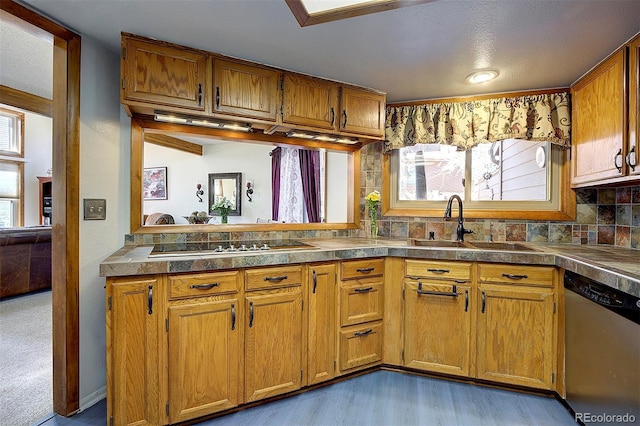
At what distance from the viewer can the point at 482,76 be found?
2.16 metres

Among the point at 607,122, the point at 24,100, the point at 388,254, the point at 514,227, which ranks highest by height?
the point at 24,100

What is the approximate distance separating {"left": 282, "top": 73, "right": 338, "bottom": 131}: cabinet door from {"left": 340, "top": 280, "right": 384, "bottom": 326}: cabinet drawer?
117 cm

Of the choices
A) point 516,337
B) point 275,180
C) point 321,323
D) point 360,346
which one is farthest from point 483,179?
point 275,180

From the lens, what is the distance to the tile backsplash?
2156 millimetres

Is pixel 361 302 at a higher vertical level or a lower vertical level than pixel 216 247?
lower

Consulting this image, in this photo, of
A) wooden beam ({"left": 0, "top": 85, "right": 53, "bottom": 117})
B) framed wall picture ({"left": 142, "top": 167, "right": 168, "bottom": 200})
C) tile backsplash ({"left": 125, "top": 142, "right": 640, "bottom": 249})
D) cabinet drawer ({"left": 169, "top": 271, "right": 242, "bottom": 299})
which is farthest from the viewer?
framed wall picture ({"left": 142, "top": 167, "right": 168, "bottom": 200})

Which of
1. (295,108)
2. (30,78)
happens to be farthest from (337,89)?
(30,78)

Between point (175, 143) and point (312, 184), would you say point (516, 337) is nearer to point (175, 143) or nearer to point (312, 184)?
point (312, 184)

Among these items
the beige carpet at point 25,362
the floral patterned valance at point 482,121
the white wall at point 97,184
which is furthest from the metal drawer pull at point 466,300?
the beige carpet at point 25,362

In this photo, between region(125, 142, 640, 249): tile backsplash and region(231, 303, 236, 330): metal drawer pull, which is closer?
region(231, 303, 236, 330): metal drawer pull

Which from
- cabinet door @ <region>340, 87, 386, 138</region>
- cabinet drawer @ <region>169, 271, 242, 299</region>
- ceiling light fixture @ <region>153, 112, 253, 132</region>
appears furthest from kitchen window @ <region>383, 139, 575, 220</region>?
cabinet drawer @ <region>169, 271, 242, 299</region>

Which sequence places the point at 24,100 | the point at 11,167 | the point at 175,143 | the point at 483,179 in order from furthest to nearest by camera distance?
the point at 11,167, the point at 175,143, the point at 24,100, the point at 483,179

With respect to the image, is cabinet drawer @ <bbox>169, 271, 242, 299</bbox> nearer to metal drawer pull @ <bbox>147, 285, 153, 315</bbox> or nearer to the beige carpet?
metal drawer pull @ <bbox>147, 285, 153, 315</bbox>

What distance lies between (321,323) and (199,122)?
152 centimetres
